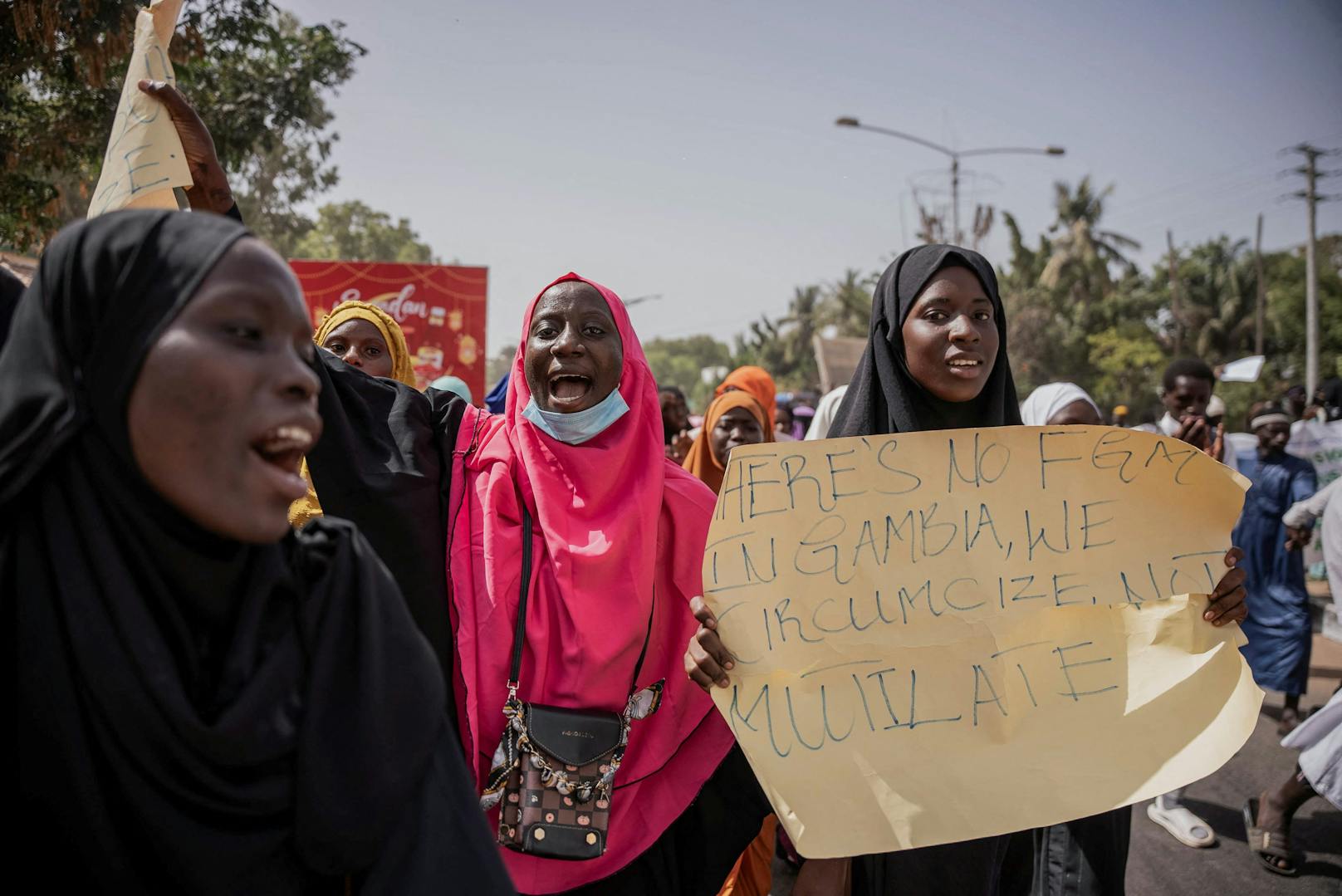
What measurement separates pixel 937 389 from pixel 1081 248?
4581 centimetres

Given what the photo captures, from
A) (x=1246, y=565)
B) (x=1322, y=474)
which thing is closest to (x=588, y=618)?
(x=1246, y=565)

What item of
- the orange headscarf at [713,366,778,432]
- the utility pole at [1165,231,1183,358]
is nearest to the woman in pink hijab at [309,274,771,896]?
the orange headscarf at [713,366,778,432]

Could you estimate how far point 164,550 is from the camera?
100 cm

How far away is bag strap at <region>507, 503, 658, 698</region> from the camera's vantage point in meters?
2.01

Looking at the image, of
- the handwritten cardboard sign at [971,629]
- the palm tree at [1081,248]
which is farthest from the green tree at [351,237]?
the handwritten cardboard sign at [971,629]

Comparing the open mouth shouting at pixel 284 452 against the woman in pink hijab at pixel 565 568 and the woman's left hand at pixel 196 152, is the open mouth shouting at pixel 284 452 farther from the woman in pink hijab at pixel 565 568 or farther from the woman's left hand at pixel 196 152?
the woman's left hand at pixel 196 152

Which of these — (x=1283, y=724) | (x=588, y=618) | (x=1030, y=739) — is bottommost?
(x=1283, y=724)

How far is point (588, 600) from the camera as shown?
2.03 m

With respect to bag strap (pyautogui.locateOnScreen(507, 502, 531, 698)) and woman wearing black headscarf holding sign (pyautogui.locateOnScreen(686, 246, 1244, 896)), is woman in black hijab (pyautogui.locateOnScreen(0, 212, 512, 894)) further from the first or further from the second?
woman wearing black headscarf holding sign (pyautogui.locateOnScreen(686, 246, 1244, 896))

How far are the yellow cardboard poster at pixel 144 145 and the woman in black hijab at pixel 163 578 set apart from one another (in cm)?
102

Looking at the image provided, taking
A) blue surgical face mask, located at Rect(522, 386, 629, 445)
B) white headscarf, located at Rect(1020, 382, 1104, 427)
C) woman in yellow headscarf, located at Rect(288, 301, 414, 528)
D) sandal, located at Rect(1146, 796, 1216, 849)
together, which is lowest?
sandal, located at Rect(1146, 796, 1216, 849)

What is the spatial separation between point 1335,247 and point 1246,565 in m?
41.8

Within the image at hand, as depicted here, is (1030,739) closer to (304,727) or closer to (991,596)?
(991,596)

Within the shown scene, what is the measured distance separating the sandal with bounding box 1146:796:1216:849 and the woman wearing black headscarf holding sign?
2.33m
